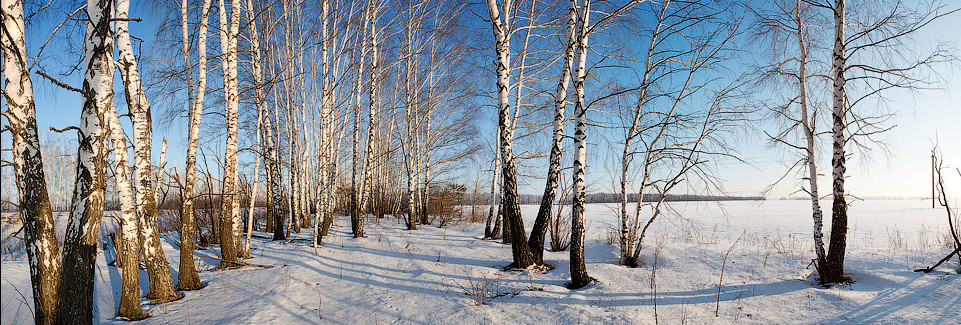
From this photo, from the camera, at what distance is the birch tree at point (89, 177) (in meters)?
3.89

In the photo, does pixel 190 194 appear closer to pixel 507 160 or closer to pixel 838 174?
pixel 507 160

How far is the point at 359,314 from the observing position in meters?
4.71

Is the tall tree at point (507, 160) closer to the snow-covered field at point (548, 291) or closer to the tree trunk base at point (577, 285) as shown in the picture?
the snow-covered field at point (548, 291)

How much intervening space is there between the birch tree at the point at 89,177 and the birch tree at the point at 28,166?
0.38 feet

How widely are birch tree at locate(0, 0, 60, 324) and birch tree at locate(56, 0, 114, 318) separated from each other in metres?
0.11

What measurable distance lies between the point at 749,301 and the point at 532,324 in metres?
2.92

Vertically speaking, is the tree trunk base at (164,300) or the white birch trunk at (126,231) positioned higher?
the white birch trunk at (126,231)

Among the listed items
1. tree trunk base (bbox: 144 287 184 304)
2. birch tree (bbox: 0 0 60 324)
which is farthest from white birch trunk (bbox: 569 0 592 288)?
birch tree (bbox: 0 0 60 324)

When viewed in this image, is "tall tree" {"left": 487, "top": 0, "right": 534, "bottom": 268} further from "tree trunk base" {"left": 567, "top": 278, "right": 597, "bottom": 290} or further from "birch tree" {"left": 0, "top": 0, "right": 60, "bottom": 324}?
"birch tree" {"left": 0, "top": 0, "right": 60, "bottom": 324}

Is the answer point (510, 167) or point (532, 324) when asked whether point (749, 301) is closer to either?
point (532, 324)

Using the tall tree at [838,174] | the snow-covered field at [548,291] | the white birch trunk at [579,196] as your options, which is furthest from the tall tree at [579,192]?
the tall tree at [838,174]

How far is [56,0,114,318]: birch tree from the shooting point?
3.89 meters

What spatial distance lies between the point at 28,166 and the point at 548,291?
5591mm

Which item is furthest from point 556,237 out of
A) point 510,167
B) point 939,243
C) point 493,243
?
point 939,243
